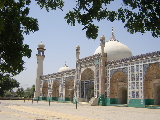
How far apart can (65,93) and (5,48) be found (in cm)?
2921

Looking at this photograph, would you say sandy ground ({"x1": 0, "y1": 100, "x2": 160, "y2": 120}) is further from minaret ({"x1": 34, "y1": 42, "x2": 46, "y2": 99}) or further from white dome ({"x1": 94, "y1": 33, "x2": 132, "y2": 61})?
minaret ({"x1": 34, "y1": 42, "x2": 46, "y2": 99})

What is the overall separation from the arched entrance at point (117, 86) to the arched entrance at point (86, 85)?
13.7ft

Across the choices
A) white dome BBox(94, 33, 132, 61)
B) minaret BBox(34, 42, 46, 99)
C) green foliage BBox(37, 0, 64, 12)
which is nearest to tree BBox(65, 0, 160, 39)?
green foliage BBox(37, 0, 64, 12)

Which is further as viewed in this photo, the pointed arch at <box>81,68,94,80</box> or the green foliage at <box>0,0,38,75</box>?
the pointed arch at <box>81,68,94,80</box>

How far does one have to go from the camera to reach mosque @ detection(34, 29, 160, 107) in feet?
71.2

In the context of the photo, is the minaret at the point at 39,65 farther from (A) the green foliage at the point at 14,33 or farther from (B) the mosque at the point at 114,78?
(A) the green foliage at the point at 14,33

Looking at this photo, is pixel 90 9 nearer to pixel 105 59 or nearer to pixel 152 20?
pixel 152 20

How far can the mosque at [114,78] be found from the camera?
854 inches

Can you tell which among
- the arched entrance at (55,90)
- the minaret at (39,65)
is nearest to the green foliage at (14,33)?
the arched entrance at (55,90)

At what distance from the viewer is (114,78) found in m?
25.7

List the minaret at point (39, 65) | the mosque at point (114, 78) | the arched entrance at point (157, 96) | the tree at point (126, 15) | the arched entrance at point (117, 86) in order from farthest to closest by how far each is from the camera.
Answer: the minaret at point (39, 65)
the arched entrance at point (117, 86)
the arched entrance at point (157, 96)
the mosque at point (114, 78)
the tree at point (126, 15)

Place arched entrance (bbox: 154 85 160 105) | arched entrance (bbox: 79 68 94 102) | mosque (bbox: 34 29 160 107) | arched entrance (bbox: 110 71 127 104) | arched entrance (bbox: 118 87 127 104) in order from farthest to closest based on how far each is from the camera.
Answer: arched entrance (bbox: 79 68 94 102) → arched entrance (bbox: 118 87 127 104) → arched entrance (bbox: 110 71 127 104) → arched entrance (bbox: 154 85 160 105) → mosque (bbox: 34 29 160 107)

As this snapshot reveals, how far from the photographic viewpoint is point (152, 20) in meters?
4.37

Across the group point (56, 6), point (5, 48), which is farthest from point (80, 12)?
point (5, 48)
